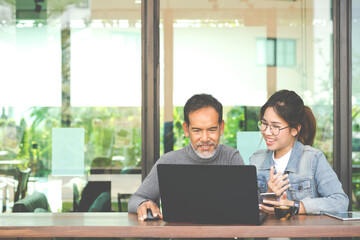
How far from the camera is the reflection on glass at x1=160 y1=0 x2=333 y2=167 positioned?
187 inches

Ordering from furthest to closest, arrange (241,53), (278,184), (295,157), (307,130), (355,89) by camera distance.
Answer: (241,53) → (355,89) → (307,130) → (295,157) → (278,184)

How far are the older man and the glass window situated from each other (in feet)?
6.30

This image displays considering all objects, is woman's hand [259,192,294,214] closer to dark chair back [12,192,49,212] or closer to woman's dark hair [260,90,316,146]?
woman's dark hair [260,90,316,146]

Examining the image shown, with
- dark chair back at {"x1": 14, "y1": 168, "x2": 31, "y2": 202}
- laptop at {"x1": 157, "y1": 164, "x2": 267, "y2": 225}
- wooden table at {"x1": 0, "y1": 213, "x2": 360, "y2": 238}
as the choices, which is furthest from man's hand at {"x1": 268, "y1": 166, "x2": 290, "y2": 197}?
dark chair back at {"x1": 14, "y1": 168, "x2": 31, "y2": 202}

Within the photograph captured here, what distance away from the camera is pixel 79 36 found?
193 inches

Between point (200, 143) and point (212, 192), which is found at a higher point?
point (200, 143)

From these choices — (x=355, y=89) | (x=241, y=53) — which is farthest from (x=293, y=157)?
(x=241, y=53)

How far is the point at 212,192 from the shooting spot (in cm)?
219

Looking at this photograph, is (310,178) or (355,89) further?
(355,89)

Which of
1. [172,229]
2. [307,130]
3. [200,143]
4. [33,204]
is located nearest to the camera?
[172,229]

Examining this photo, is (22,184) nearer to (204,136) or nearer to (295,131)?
(204,136)

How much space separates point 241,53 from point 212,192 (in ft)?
9.67

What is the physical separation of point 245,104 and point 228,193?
2.75 m

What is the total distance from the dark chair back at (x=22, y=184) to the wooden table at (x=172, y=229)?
252 cm
